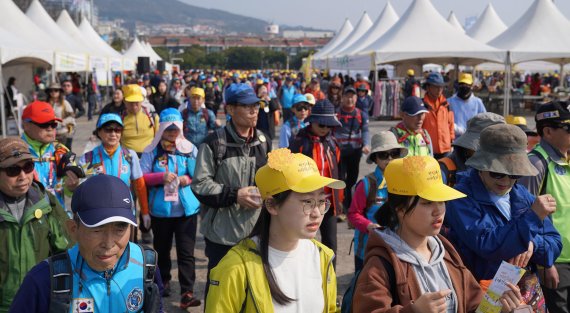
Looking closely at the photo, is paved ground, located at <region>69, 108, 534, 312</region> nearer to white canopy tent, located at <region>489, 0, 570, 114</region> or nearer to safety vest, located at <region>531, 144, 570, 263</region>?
safety vest, located at <region>531, 144, 570, 263</region>

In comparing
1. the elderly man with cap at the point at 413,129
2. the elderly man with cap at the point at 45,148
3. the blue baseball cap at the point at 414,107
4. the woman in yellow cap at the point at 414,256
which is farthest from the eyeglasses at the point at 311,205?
the blue baseball cap at the point at 414,107

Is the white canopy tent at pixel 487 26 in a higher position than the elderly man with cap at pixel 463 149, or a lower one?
higher

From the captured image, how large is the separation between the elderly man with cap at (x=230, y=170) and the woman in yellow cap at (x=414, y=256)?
164cm

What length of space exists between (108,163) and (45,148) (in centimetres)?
65

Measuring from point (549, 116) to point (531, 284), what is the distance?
3.83 feet

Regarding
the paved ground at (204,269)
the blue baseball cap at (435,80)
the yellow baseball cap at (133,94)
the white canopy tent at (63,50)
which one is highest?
the white canopy tent at (63,50)

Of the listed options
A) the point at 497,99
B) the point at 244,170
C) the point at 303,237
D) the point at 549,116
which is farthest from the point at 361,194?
the point at 497,99

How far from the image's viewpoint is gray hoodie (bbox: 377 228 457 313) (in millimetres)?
2566

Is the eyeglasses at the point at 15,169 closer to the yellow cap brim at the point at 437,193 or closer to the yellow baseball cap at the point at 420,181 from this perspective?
the yellow baseball cap at the point at 420,181

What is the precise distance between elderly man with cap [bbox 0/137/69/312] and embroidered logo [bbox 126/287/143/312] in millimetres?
1011

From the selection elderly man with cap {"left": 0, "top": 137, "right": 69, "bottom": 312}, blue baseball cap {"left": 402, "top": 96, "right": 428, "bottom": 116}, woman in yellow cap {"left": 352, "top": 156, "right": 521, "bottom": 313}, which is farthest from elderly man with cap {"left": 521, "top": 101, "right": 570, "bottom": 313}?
elderly man with cap {"left": 0, "top": 137, "right": 69, "bottom": 312}

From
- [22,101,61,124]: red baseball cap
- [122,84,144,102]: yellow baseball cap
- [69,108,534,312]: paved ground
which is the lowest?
[69,108,534,312]: paved ground

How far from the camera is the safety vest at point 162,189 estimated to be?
17.7 feet

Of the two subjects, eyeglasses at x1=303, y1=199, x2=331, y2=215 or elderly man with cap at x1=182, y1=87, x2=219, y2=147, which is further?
elderly man with cap at x1=182, y1=87, x2=219, y2=147
